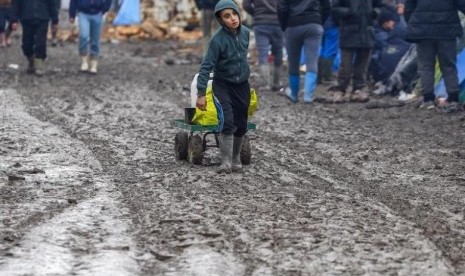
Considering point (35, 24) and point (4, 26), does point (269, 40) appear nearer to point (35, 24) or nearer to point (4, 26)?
point (35, 24)

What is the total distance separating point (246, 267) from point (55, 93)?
10.8 m

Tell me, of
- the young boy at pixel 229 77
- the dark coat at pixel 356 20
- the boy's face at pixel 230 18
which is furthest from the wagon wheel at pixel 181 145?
the dark coat at pixel 356 20

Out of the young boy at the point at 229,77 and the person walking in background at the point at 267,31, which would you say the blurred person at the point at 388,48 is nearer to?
the person walking in background at the point at 267,31

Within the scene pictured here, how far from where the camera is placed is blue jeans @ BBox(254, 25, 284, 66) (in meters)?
17.3

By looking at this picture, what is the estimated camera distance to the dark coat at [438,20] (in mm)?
14586

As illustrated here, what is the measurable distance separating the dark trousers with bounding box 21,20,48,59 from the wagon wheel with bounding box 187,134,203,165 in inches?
366

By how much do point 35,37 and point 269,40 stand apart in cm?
424

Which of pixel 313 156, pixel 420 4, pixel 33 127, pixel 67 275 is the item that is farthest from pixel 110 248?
pixel 420 4

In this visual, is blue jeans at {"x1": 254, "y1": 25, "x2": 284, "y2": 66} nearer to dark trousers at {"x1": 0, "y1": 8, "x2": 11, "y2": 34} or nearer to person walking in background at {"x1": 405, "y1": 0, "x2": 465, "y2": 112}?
person walking in background at {"x1": 405, "y1": 0, "x2": 465, "y2": 112}

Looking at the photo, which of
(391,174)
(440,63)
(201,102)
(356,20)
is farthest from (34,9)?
(391,174)

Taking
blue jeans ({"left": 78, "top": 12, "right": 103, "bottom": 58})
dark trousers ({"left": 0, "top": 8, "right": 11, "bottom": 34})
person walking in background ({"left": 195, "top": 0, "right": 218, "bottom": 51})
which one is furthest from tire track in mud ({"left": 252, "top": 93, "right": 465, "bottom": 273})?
dark trousers ({"left": 0, "top": 8, "right": 11, "bottom": 34})

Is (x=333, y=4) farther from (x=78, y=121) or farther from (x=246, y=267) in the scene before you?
(x=246, y=267)

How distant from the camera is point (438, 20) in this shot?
1461 cm

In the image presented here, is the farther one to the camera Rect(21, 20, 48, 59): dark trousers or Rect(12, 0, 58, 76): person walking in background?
Rect(21, 20, 48, 59): dark trousers
